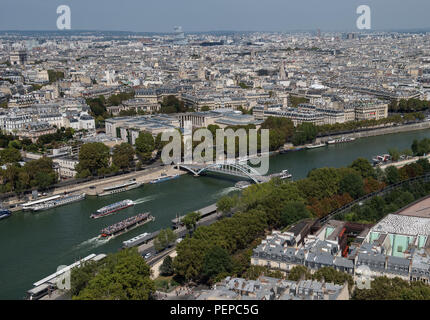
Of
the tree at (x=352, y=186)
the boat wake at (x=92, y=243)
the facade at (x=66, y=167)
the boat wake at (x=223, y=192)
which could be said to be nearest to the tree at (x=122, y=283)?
the boat wake at (x=92, y=243)

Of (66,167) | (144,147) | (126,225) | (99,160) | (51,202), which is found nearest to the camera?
(126,225)

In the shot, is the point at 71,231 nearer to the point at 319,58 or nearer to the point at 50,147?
the point at 50,147

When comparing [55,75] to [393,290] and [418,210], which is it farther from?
[393,290]

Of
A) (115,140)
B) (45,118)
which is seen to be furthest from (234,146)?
(45,118)

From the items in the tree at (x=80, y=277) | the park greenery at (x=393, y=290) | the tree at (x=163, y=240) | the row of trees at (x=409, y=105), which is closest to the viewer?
the park greenery at (x=393, y=290)

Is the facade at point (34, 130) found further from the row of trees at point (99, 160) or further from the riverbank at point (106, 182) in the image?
the riverbank at point (106, 182)

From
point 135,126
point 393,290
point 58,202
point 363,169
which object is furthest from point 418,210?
point 135,126
